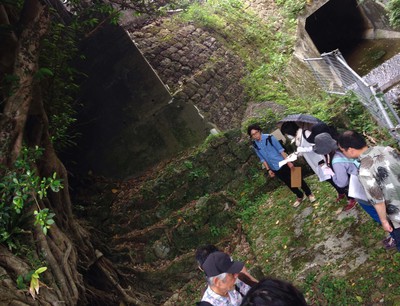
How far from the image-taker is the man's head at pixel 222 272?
2.79m

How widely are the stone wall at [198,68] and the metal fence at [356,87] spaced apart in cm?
225

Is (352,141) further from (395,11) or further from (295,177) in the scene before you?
(395,11)

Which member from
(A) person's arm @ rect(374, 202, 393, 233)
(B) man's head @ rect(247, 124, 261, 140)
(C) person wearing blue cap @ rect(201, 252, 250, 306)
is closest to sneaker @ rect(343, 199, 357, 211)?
(B) man's head @ rect(247, 124, 261, 140)

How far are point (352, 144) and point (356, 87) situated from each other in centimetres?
407

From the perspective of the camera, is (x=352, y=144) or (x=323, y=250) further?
(x=323, y=250)

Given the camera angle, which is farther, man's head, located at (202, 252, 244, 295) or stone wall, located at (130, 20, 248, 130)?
stone wall, located at (130, 20, 248, 130)

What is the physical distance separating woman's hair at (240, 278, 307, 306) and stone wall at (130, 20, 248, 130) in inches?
279

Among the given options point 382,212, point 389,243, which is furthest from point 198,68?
point 382,212

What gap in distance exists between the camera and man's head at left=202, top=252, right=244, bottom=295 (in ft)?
9.16

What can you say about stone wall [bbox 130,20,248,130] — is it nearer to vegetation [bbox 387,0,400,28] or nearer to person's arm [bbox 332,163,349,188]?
vegetation [bbox 387,0,400,28]

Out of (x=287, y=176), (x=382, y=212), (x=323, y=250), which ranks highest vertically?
(x=382, y=212)

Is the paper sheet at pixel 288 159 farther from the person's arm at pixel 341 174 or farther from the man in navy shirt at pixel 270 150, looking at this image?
the person's arm at pixel 341 174

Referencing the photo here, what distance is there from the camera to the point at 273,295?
212cm

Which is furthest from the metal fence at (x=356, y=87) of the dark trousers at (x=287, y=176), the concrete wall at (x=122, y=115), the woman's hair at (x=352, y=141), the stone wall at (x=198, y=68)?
the concrete wall at (x=122, y=115)
